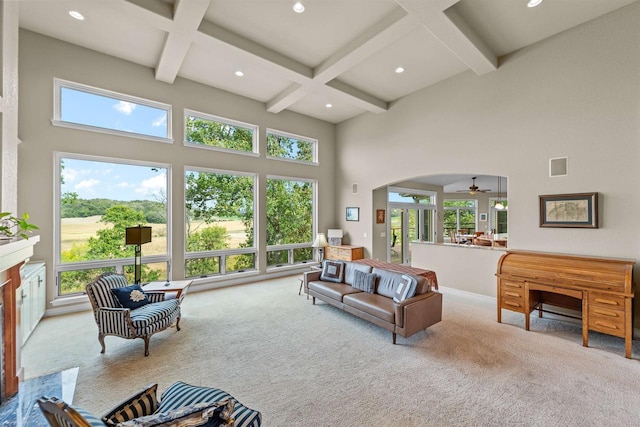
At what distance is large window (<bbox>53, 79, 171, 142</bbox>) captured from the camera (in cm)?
448

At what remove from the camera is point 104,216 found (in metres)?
4.85

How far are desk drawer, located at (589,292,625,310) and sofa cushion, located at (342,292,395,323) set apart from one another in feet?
8.09

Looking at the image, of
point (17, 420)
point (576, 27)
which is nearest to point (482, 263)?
Result: point (576, 27)

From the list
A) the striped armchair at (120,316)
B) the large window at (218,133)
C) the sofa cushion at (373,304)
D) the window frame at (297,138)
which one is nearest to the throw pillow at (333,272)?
the sofa cushion at (373,304)

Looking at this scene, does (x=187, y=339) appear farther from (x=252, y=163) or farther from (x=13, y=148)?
(x=252, y=163)

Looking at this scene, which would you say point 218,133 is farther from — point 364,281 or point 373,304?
point 373,304

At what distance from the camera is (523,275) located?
383 centimetres

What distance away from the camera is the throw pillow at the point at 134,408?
1465mm

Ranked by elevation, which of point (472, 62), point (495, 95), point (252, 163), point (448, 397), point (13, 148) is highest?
point (472, 62)

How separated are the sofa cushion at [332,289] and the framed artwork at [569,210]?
3.40 metres

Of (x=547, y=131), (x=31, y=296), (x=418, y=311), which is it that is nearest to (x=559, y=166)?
(x=547, y=131)

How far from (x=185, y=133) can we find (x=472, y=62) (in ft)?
19.1

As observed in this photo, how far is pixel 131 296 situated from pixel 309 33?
15.2 feet

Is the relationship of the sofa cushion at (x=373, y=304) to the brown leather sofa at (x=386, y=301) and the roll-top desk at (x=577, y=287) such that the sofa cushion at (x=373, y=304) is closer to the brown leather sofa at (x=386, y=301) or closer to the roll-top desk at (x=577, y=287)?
the brown leather sofa at (x=386, y=301)
